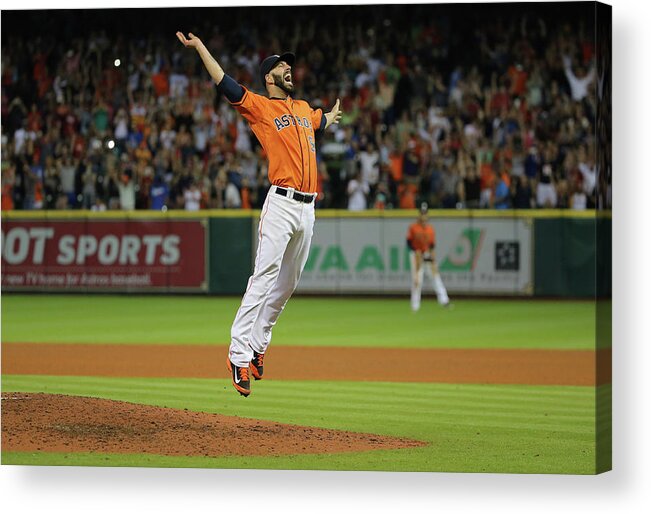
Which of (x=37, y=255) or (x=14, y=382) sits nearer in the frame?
(x=14, y=382)

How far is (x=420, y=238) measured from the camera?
48.5 feet

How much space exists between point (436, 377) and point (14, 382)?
3288 mm

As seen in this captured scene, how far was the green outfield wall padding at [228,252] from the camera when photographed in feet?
49.3

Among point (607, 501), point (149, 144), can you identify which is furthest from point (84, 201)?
point (607, 501)

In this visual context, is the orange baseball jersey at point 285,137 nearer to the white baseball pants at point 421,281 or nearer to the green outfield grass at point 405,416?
the green outfield grass at point 405,416

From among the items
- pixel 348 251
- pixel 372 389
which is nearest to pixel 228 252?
pixel 348 251

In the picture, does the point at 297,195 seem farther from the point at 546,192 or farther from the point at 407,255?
the point at 407,255

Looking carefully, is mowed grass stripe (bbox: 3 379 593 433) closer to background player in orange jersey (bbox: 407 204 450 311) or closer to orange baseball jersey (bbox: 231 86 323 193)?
orange baseball jersey (bbox: 231 86 323 193)

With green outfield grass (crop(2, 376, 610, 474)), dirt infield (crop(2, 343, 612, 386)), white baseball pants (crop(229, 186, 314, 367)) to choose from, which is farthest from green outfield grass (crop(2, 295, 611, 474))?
white baseball pants (crop(229, 186, 314, 367))

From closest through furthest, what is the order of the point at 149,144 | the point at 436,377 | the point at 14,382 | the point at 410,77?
the point at 14,382 → the point at 436,377 → the point at 149,144 → the point at 410,77

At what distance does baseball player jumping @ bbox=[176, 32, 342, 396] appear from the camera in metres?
5.62

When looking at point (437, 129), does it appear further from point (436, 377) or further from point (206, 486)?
point (206, 486)

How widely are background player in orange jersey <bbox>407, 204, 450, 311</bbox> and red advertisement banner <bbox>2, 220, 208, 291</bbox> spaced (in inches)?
110

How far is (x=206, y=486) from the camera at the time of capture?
5711 mm
